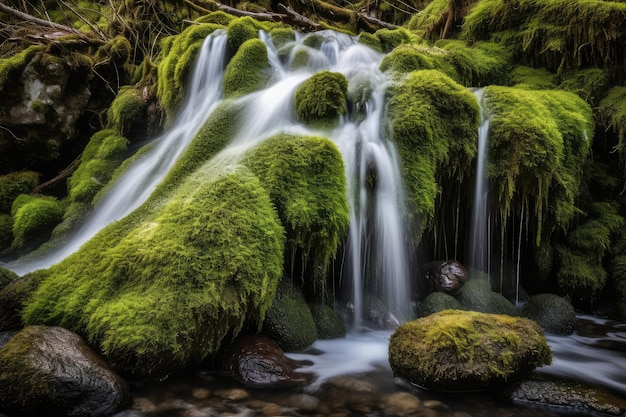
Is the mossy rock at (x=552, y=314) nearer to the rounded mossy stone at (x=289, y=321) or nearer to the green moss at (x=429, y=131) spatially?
the green moss at (x=429, y=131)

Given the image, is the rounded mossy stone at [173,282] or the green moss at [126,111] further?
the green moss at [126,111]

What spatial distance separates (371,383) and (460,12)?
302 inches

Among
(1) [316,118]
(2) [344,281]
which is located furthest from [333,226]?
(1) [316,118]

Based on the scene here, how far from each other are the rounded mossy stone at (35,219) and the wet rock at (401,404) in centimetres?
501

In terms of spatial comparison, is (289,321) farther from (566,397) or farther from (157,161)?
(157,161)

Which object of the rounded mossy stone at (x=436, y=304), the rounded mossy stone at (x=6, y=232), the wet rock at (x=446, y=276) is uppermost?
the rounded mossy stone at (x=6, y=232)

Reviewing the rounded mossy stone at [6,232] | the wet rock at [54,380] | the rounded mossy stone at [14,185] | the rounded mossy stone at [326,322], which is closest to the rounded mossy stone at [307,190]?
the rounded mossy stone at [326,322]

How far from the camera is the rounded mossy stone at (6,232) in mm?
5875

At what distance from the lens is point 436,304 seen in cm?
448

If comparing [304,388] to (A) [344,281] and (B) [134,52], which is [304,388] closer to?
(A) [344,281]

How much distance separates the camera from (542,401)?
9.73ft

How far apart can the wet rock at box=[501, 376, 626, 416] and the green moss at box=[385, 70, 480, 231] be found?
186 centimetres

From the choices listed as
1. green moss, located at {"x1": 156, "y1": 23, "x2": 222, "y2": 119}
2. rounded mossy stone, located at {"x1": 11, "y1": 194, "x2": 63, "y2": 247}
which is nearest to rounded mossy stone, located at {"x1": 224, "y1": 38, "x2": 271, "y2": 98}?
green moss, located at {"x1": 156, "y1": 23, "x2": 222, "y2": 119}

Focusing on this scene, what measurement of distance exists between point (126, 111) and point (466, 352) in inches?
242
